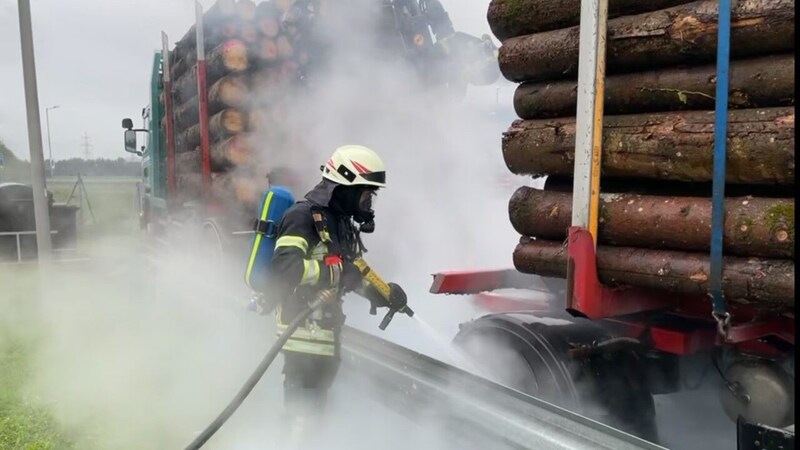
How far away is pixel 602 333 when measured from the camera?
3451 millimetres

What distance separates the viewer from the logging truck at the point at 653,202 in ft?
7.64

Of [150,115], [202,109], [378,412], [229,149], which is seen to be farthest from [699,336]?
[150,115]

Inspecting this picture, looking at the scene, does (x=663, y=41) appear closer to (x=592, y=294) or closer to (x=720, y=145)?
(x=720, y=145)

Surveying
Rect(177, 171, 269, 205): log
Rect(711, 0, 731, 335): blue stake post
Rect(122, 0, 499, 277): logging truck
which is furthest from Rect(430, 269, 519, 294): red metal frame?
Rect(177, 171, 269, 205): log

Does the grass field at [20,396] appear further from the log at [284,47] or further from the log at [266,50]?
the log at [284,47]

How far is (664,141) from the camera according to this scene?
2.59 m

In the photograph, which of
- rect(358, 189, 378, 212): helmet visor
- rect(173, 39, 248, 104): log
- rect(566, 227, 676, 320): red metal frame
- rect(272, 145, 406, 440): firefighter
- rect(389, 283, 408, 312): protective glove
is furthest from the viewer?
rect(173, 39, 248, 104): log

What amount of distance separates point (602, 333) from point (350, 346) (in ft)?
4.74

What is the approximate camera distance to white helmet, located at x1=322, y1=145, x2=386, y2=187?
3.36 meters

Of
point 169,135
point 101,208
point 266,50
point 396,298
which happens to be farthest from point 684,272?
point 101,208

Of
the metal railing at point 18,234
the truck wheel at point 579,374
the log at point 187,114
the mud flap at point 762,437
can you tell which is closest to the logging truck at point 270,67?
the log at point 187,114

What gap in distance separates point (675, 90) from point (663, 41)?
0.67 ft

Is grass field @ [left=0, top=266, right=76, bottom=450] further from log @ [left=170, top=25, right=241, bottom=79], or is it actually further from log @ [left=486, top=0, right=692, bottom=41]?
log @ [left=170, top=25, right=241, bottom=79]

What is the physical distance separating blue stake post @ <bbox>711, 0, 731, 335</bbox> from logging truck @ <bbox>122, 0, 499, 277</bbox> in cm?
523
